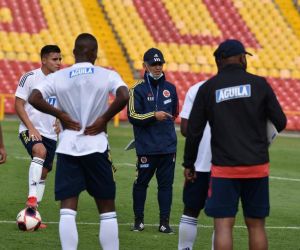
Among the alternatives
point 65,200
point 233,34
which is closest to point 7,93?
point 233,34

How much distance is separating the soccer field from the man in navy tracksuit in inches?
14.9

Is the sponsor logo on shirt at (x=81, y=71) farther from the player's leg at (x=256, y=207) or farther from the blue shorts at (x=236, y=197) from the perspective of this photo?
the player's leg at (x=256, y=207)

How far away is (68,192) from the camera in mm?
6992

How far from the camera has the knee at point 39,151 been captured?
9.77 metres

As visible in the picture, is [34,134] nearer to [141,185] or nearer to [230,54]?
[141,185]

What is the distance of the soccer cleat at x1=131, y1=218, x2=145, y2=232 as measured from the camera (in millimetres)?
9602

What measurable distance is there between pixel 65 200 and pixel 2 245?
160 cm

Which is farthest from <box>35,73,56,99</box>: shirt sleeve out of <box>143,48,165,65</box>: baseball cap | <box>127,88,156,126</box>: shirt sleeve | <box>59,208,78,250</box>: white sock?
<box>143,48,165,65</box>: baseball cap

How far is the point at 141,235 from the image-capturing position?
929 cm

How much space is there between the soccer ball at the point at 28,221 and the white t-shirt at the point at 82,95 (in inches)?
93.5

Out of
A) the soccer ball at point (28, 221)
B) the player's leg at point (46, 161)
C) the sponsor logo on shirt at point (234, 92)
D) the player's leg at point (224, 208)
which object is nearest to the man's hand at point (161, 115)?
the player's leg at point (46, 161)

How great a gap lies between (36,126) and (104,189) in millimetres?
3315

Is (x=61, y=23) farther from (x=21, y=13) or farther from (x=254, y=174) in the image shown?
(x=254, y=174)

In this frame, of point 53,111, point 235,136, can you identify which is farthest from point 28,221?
point 235,136
